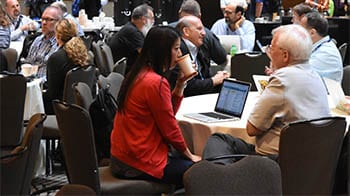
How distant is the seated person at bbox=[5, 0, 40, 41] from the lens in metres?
8.55

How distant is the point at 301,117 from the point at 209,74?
2.33 m

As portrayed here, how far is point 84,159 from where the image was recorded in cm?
329

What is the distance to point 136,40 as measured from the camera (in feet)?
23.2

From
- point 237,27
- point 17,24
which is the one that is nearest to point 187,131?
point 237,27

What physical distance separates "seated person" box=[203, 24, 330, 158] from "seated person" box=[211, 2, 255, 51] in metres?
3.96

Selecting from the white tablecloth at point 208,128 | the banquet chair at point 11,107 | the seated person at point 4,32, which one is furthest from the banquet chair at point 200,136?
the seated person at point 4,32

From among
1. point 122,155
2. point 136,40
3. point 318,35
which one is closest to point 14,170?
point 122,155

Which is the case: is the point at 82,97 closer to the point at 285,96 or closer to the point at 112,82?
the point at 112,82

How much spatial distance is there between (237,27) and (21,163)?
4766 millimetres

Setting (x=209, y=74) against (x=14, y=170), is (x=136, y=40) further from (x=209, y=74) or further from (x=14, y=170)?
(x=14, y=170)

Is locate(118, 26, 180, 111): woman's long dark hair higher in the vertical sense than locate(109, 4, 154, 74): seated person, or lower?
higher

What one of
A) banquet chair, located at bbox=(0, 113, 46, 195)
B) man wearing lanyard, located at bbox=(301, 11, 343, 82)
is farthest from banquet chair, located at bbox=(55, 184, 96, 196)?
man wearing lanyard, located at bbox=(301, 11, 343, 82)

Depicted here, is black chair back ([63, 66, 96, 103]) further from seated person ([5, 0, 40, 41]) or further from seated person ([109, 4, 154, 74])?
seated person ([5, 0, 40, 41])

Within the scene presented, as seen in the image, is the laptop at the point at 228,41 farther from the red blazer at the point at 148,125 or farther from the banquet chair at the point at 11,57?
the red blazer at the point at 148,125
